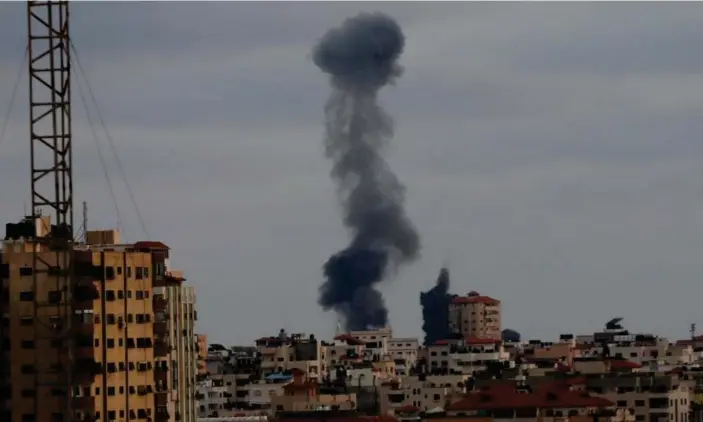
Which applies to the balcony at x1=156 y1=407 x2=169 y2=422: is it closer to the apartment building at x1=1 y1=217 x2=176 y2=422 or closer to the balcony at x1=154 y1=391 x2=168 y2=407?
the apartment building at x1=1 y1=217 x2=176 y2=422

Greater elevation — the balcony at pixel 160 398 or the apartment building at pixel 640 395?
the apartment building at pixel 640 395

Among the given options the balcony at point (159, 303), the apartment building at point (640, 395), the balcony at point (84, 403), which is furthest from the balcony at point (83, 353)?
the apartment building at point (640, 395)

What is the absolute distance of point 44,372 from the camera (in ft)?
→ 403

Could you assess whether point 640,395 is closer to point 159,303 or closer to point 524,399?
point 524,399

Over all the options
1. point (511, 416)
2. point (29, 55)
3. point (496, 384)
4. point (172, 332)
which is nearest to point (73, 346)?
point (29, 55)

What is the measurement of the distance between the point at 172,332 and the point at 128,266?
70.2 feet

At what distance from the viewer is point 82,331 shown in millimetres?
123688

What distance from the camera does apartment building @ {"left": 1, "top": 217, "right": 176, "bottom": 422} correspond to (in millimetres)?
122500

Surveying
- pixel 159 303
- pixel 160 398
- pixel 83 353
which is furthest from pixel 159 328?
pixel 83 353

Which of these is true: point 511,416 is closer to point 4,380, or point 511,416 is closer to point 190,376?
point 190,376

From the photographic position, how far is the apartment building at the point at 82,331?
402ft

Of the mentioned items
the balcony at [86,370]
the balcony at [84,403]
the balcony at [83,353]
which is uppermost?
the balcony at [83,353]

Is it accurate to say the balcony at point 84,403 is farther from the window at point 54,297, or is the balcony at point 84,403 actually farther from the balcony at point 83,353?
the window at point 54,297

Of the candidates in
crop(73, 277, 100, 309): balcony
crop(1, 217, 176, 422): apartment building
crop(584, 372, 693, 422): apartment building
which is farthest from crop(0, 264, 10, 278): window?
crop(584, 372, 693, 422): apartment building
